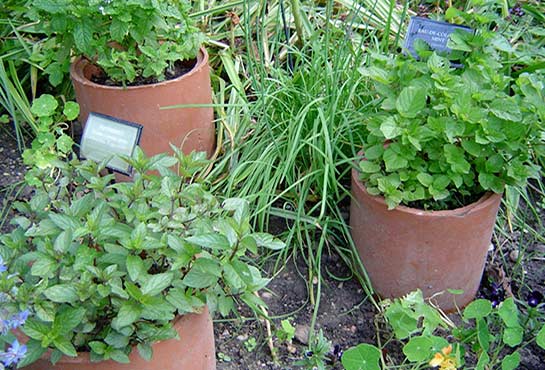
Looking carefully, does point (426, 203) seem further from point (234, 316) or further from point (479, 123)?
point (234, 316)

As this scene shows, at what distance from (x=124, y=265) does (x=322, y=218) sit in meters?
0.82

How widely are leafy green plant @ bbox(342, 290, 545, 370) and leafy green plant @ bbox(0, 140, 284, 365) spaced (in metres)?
0.38

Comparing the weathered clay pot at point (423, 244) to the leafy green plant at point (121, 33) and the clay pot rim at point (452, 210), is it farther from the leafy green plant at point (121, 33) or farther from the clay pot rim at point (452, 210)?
the leafy green plant at point (121, 33)

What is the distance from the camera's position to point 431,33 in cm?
173

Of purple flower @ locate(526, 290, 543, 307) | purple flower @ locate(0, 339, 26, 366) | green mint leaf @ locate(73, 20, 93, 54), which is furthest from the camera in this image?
green mint leaf @ locate(73, 20, 93, 54)

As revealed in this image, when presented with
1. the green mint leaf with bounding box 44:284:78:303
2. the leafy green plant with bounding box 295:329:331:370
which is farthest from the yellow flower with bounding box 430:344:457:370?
the green mint leaf with bounding box 44:284:78:303

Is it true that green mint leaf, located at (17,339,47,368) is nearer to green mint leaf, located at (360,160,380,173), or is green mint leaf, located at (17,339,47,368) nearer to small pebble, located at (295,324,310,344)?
small pebble, located at (295,324,310,344)

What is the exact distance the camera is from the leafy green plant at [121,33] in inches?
70.5

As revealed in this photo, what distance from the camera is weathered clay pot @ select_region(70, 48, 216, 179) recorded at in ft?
6.32

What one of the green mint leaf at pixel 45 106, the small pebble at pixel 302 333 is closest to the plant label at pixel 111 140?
the green mint leaf at pixel 45 106

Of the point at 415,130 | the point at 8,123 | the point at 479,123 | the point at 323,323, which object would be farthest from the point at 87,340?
the point at 8,123

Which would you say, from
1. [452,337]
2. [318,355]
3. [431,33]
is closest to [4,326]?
[318,355]

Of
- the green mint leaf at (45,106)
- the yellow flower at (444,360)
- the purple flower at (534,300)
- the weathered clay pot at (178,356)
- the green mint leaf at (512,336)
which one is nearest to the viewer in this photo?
the weathered clay pot at (178,356)

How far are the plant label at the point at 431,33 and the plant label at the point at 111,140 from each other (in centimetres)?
75
